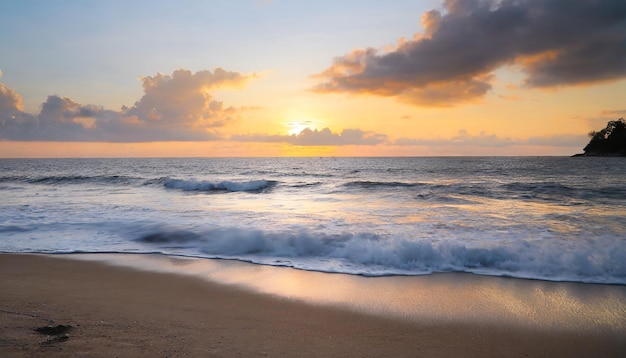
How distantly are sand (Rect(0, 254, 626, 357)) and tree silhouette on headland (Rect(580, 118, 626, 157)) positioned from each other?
123 meters

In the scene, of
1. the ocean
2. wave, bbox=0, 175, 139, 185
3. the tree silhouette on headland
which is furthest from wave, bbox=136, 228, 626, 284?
the tree silhouette on headland

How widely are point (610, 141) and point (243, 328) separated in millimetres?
131588

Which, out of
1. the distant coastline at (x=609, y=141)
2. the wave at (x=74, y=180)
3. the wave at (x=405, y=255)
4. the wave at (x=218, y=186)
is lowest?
the wave at (x=74, y=180)

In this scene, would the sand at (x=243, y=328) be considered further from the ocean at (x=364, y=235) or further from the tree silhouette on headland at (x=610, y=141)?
the tree silhouette on headland at (x=610, y=141)

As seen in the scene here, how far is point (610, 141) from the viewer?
10338 centimetres

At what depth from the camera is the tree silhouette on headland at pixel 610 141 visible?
99.4 m

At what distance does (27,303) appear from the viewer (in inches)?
179

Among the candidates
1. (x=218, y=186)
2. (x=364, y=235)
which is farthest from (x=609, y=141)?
(x=364, y=235)

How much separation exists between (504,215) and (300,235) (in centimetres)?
703

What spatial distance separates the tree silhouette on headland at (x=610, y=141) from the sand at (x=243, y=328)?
123 meters

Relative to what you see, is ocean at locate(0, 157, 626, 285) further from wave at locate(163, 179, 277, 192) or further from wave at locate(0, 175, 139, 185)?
wave at locate(0, 175, 139, 185)

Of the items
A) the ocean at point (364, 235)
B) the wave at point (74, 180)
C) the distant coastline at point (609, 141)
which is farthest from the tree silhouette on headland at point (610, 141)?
the wave at point (74, 180)

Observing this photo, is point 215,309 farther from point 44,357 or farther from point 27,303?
point 27,303

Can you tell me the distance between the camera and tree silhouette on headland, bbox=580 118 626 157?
9938 centimetres
